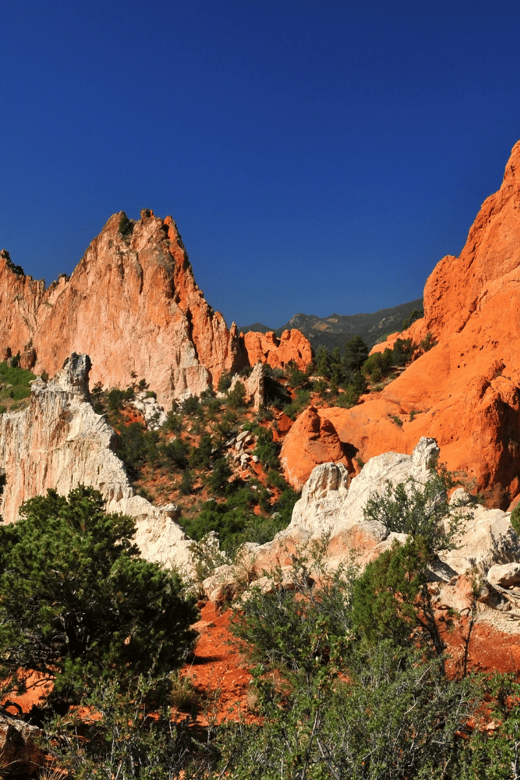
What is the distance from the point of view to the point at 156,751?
473 centimetres

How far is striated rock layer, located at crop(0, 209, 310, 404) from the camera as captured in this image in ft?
149

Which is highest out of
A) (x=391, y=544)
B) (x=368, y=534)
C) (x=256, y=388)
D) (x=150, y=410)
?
(x=256, y=388)

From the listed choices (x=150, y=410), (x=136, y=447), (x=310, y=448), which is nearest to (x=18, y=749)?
(x=310, y=448)

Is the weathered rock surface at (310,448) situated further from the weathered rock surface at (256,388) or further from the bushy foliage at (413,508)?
the bushy foliage at (413,508)

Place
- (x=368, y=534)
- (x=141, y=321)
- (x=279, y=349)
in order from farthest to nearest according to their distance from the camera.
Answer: (x=141, y=321) < (x=279, y=349) < (x=368, y=534)

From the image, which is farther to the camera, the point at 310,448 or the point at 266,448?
the point at 266,448

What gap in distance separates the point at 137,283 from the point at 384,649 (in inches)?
1821

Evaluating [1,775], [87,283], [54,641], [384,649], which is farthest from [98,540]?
[87,283]

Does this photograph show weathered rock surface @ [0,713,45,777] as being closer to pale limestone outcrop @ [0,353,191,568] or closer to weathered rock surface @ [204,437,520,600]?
weathered rock surface @ [204,437,520,600]

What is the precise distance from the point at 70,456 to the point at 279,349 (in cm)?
2843

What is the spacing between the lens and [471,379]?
92.7ft

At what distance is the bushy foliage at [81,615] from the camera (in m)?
6.54

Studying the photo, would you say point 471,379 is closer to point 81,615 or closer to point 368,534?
point 368,534

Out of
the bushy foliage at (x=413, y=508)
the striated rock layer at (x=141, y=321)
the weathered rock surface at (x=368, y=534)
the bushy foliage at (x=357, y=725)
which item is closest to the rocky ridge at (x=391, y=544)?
the weathered rock surface at (x=368, y=534)
